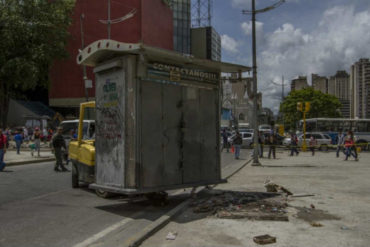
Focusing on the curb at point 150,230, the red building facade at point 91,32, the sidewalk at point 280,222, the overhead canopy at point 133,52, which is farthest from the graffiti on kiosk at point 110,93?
the red building facade at point 91,32

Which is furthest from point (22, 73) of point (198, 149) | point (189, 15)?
point (189, 15)

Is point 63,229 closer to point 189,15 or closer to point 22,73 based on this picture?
point 22,73

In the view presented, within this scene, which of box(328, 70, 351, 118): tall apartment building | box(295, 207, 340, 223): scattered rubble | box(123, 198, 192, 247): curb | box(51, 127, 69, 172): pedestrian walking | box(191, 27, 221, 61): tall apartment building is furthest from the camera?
box(328, 70, 351, 118): tall apartment building

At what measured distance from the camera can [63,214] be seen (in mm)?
7020

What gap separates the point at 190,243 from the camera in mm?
4988

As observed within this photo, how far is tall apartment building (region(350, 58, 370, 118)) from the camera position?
125450 millimetres

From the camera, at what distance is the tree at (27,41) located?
3538 centimetres

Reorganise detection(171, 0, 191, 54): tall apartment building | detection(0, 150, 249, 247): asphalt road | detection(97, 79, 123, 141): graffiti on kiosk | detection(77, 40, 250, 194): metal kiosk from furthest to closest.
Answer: detection(171, 0, 191, 54): tall apartment building
detection(97, 79, 123, 141): graffiti on kiosk
detection(77, 40, 250, 194): metal kiosk
detection(0, 150, 249, 247): asphalt road

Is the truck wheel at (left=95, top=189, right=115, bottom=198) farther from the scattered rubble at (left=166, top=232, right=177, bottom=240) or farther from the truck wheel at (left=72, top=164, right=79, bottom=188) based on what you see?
the scattered rubble at (left=166, top=232, right=177, bottom=240)

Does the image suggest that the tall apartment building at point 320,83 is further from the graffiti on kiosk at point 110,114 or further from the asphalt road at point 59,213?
the graffiti on kiosk at point 110,114

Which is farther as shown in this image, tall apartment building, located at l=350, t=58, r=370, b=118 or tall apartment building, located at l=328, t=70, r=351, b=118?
tall apartment building, located at l=328, t=70, r=351, b=118

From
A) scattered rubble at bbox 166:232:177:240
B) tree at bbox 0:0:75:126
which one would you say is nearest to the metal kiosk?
scattered rubble at bbox 166:232:177:240

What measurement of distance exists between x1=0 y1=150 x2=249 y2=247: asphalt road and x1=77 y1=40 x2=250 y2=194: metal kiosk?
52 cm

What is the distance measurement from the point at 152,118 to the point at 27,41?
34.7 meters
